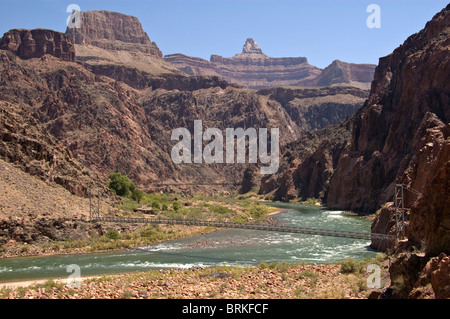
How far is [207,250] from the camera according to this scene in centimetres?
5181

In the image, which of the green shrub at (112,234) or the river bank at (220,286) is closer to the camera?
the river bank at (220,286)

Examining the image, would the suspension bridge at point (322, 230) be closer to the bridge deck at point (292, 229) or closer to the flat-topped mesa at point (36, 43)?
the bridge deck at point (292, 229)

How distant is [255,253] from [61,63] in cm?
15486

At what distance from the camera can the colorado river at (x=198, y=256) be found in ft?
134

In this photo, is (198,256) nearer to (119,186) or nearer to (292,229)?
(292,229)

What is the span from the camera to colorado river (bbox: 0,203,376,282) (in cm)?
4088

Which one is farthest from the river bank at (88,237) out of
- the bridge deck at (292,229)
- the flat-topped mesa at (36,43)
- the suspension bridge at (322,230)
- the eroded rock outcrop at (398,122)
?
the flat-topped mesa at (36,43)

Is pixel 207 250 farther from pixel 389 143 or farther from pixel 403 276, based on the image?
pixel 389 143

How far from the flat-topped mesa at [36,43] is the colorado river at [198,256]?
470ft

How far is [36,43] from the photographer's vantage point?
180000 millimetres

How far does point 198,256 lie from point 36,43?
157628mm

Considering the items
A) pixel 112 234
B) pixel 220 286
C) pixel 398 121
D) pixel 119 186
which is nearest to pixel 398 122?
pixel 398 121
